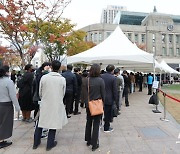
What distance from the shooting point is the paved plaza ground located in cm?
467

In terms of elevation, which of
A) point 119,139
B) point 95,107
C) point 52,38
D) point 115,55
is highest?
point 52,38

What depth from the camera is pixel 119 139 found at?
17.8 feet

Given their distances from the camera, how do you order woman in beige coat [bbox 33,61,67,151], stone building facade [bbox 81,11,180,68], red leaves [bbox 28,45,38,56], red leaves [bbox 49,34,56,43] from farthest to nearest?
stone building facade [bbox 81,11,180,68], red leaves [bbox 49,34,56,43], red leaves [bbox 28,45,38,56], woman in beige coat [bbox 33,61,67,151]

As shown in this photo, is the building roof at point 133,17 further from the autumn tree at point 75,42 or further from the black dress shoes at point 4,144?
the black dress shoes at point 4,144

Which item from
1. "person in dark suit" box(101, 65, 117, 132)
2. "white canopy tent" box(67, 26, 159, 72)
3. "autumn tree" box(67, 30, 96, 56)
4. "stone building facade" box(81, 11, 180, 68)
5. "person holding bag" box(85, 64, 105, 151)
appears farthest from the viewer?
"stone building facade" box(81, 11, 180, 68)

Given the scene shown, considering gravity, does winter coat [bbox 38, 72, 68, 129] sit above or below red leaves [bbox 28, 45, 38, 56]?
below

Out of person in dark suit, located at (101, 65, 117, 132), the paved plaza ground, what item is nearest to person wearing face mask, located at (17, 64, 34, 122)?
the paved plaza ground

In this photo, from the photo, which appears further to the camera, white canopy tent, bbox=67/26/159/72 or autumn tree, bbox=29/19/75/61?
autumn tree, bbox=29/19/75/61

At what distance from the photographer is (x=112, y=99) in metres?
5.65

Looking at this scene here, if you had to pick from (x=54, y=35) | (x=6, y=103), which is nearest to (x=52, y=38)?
(x=54, y=35)

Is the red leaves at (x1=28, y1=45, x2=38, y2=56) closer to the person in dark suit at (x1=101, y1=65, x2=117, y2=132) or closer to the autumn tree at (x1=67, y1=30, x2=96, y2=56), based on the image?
the autumn tree at (x1=67, y1=30, x2=96, y2=56)

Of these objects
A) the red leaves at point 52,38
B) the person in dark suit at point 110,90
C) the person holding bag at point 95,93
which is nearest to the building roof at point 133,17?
the red leaves at point 52,38

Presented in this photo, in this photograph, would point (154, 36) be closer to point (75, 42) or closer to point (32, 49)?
point (75, 42)

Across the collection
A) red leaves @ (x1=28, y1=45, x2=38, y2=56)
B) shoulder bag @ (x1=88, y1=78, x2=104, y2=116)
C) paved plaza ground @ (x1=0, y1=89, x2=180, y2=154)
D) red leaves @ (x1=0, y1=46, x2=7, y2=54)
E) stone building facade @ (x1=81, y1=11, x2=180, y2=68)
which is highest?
stone building facade @ (x1=81, y1=11, x2=180, y2=68)
